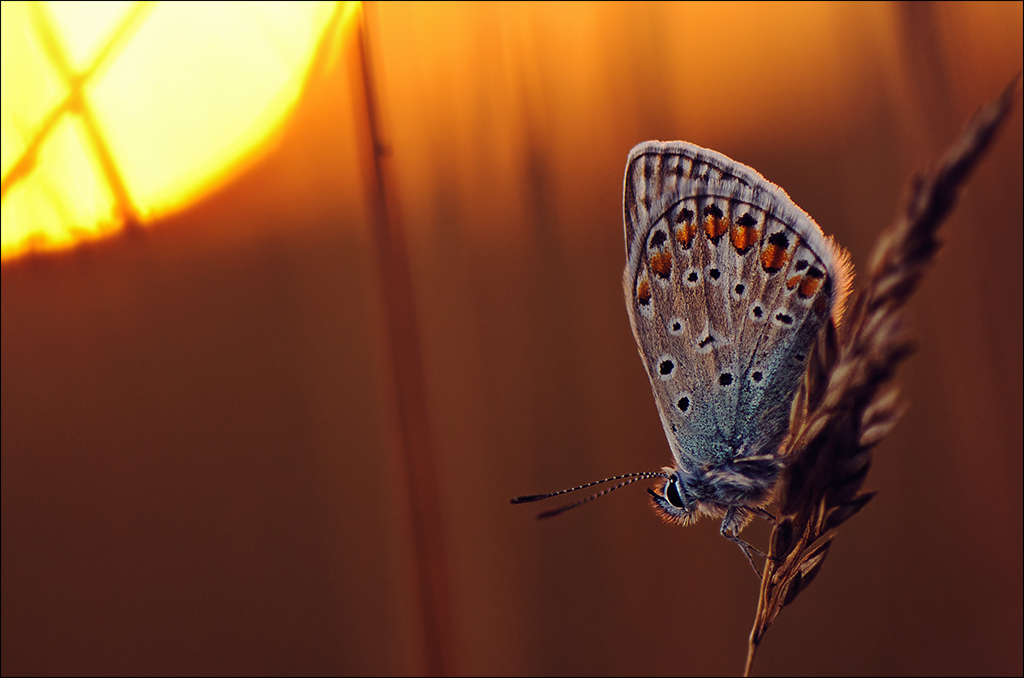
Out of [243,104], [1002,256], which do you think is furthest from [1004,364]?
[243,104]

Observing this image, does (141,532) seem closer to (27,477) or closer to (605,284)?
(27,477)

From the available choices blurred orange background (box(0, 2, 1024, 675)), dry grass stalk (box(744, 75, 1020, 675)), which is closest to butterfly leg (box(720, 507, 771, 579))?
dry grass stalk (box(744, 75, 1020, 675))

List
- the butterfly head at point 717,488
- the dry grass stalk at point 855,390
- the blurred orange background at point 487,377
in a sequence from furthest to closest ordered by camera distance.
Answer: the blurred orange background at point 487,377 → the butterfly head at point 717,488 → the dry grass stalk at point 855,390

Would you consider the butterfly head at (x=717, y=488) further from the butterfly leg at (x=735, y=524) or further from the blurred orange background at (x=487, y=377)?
the blurred orange background at (x=487, y=377)

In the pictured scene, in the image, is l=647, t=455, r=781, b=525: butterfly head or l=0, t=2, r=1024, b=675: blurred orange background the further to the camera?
l=0, t=2, r=1024, b=675: blurred orange background

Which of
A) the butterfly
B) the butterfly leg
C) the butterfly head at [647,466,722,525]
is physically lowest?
the butterfly leg

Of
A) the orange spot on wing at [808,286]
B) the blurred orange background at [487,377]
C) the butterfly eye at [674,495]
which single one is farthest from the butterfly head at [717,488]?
the blurred orange background at [487,377]

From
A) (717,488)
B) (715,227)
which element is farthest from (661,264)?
(717,488)

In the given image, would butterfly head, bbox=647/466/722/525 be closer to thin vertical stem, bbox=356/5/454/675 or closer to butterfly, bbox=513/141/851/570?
butterfly, bbox=513/141/851/570
